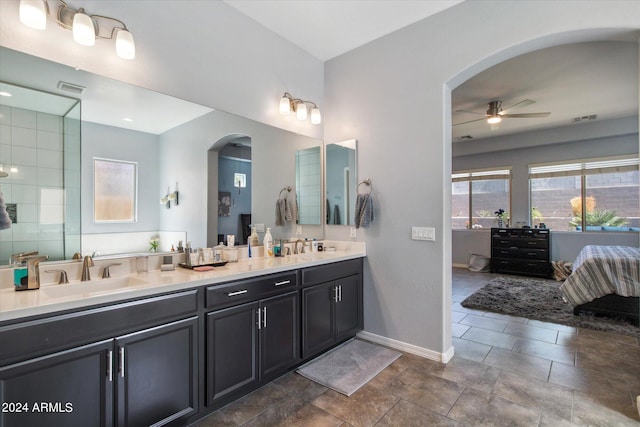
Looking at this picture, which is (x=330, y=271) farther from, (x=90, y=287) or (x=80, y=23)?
(x=80, y=23)

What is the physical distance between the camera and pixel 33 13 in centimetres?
158

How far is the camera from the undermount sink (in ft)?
5.39

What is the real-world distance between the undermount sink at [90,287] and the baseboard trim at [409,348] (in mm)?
2193

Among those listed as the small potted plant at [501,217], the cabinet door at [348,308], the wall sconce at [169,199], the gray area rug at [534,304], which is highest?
the wall sconce at [169,199]

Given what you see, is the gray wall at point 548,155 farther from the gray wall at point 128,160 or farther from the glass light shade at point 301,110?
the gray wall at point 128,160

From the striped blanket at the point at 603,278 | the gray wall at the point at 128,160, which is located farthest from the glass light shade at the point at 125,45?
the striped blanket at the point at 603,278

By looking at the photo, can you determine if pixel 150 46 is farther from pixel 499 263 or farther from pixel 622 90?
pixel 499 263

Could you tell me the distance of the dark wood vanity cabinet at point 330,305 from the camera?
2531 millimetres

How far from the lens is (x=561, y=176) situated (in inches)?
254

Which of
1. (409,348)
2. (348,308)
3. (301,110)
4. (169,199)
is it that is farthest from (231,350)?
(301,110)

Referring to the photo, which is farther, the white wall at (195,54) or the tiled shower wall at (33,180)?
the white wall at (195,54)

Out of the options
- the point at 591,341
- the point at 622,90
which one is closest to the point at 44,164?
the point at 591,341

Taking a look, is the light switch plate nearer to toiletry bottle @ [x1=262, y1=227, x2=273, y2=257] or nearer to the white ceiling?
toiletry bottle @ [x1=262, y1=227, x2=273, y2=257]

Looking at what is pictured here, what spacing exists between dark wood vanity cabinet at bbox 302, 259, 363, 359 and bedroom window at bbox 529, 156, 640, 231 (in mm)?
5770
